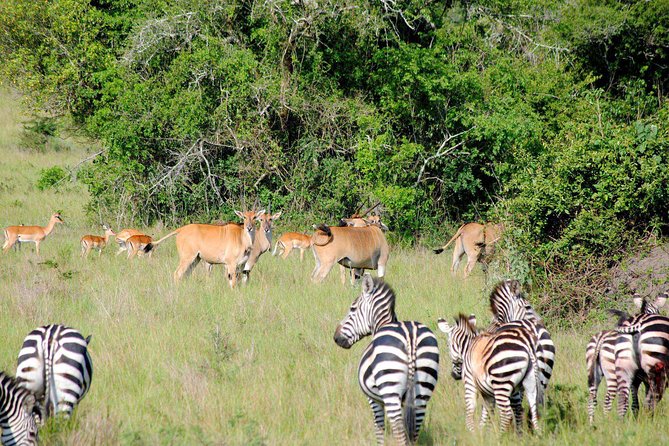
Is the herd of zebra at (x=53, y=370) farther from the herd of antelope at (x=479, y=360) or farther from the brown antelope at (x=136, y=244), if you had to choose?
the brown antelope at (x=136, y=244)

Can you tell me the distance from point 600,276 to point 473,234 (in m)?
5.75

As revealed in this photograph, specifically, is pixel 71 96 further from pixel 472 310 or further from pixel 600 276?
pixel 600 276

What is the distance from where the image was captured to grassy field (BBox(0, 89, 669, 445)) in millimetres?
6984

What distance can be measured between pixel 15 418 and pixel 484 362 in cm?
353

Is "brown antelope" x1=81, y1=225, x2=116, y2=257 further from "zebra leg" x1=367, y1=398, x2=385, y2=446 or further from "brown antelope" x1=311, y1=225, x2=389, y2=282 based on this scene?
"zebra leg" x1=367, y1=398, x2=385, y2=446

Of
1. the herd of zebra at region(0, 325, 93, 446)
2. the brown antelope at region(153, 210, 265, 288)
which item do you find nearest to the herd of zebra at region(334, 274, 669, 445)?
the herd of zebra at region(0, 325, 93, 446)

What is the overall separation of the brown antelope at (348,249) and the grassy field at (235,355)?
407 millimetres

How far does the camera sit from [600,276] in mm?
10891

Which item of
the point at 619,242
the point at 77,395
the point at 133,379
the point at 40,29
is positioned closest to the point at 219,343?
the point at 133,379

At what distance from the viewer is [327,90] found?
1961cm

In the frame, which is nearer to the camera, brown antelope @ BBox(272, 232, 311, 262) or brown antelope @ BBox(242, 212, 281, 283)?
brown antelope @ BBox(242, 212, 281, 283)

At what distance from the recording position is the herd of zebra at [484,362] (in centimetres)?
620

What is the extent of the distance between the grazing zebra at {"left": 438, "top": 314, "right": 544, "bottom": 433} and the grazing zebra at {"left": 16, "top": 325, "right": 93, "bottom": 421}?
308cm

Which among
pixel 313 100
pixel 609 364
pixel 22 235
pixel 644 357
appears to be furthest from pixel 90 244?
pixel 644 357
